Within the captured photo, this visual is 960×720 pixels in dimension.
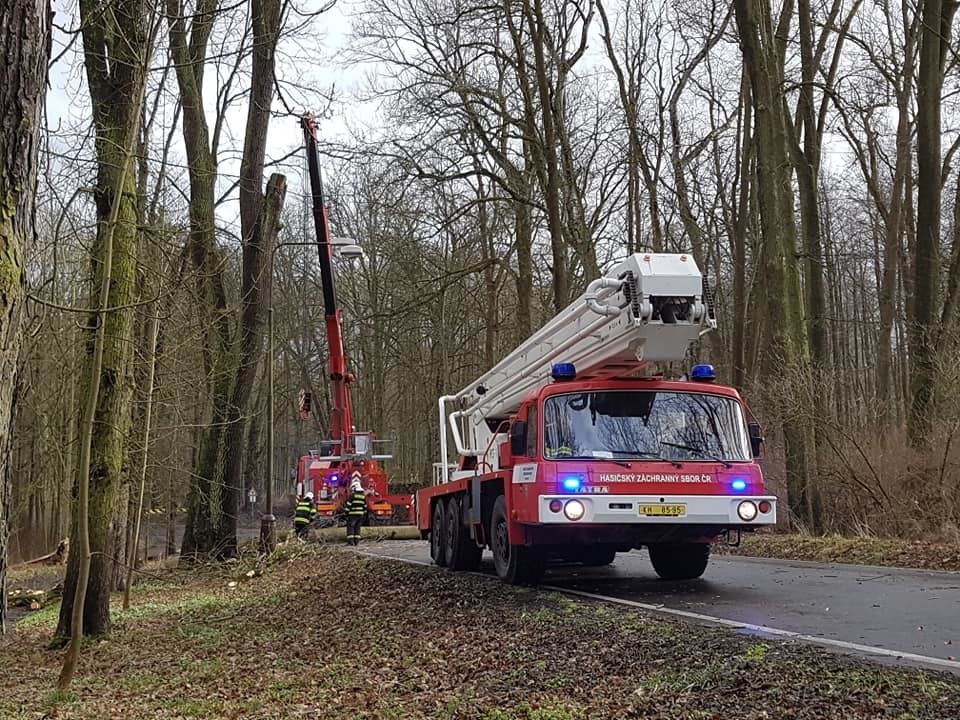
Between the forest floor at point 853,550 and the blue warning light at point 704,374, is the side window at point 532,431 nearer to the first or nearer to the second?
the blue warning light at point 704,374

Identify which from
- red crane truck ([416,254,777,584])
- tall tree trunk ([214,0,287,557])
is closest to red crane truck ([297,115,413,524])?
tall tree trunk ([214,0,287,557])

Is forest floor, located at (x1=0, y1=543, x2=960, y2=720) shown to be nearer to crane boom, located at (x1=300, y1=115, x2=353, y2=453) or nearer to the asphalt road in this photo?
the asphalt road

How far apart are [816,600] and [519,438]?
3.35 m

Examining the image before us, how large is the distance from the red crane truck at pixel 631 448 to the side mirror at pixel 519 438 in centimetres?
1

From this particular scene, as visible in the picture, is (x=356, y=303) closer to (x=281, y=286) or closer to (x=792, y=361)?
(x=281, y=286)

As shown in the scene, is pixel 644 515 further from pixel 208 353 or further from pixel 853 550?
pixel 208 353

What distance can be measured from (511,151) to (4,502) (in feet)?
70.7

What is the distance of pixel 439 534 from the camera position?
15102 millimetres

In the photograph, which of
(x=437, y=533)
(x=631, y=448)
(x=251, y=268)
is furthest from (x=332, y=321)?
(x=631, y=448)

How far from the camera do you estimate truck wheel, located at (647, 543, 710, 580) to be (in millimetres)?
11664

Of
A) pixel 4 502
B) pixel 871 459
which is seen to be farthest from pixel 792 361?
pixel 4 502

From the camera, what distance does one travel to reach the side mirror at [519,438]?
10.6 m

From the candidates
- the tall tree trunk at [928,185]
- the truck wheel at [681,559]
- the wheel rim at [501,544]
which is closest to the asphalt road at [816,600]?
the truck wheel at [681,559]

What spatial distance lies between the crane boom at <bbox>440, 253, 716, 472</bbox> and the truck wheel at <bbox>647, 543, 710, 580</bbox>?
2230mm
